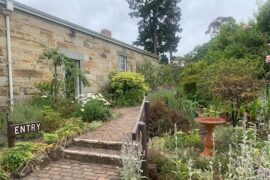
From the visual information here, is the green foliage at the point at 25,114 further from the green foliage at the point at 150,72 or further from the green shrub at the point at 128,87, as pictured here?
the green foliage at the point at 150,72

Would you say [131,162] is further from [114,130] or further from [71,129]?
[114,130]

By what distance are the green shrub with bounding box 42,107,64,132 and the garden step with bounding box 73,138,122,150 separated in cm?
92

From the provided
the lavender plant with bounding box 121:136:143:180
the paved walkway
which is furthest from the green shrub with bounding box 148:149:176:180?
the paved walkway

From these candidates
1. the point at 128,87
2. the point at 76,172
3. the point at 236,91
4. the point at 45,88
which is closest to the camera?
the point at 76,172

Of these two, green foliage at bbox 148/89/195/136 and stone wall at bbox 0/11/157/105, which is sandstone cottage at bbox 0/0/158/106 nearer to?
stone wall at bbox 0/11/157/105

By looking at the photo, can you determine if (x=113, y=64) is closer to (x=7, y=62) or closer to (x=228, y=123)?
(x=7, y=62)

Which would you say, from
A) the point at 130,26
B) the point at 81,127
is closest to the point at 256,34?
the point at 81,127

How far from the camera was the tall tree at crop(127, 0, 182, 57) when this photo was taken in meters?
29.6

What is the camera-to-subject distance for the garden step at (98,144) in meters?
6.54

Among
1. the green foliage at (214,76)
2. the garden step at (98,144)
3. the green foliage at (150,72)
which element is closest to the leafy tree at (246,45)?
the green foliage at (214,76)

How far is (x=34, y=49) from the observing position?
31.4ft

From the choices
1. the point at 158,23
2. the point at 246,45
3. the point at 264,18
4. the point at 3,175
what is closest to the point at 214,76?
the point at 246,45

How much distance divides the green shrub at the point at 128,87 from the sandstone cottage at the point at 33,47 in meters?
0.61

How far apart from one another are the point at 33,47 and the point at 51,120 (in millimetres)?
2896
